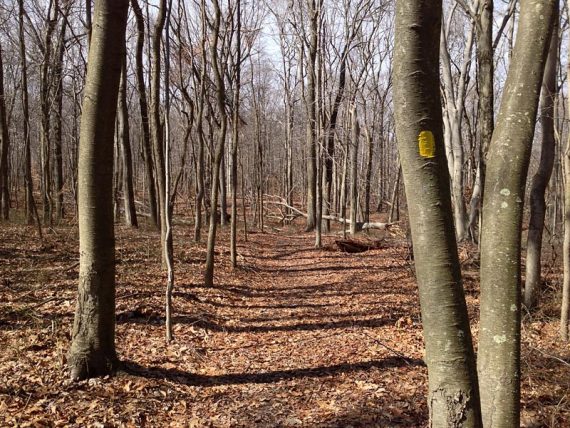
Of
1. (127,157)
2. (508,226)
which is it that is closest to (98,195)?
(508,226)

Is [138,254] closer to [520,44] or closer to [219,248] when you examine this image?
[219,248]

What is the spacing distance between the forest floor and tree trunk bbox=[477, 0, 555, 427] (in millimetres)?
1467

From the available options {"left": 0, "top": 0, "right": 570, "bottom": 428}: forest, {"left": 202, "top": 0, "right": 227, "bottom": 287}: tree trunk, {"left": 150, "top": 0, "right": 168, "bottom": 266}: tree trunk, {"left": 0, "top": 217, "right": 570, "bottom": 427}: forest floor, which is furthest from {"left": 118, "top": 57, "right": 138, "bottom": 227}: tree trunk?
{"left": 202, "top": 0, "right": 227, "bottom": 287}: tree trunk

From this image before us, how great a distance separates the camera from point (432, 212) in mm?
2012

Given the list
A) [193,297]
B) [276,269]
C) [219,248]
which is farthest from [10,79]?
[193,297]

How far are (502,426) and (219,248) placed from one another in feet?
37.5

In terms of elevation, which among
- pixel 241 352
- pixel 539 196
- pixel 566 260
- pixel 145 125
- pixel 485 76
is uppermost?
pixel 145 125

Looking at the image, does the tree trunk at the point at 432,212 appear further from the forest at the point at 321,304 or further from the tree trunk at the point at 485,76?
the tree trunk at the point at 485,76

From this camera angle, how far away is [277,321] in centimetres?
704

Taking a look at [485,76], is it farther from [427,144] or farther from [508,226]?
[427,144]

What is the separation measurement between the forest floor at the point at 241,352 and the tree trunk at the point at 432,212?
2.05 metres

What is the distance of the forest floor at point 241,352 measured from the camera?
→ 3.93 meters

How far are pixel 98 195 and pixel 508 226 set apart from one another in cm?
359

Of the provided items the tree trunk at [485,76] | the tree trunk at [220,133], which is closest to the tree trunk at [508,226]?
the tree trunk at [485,76]
